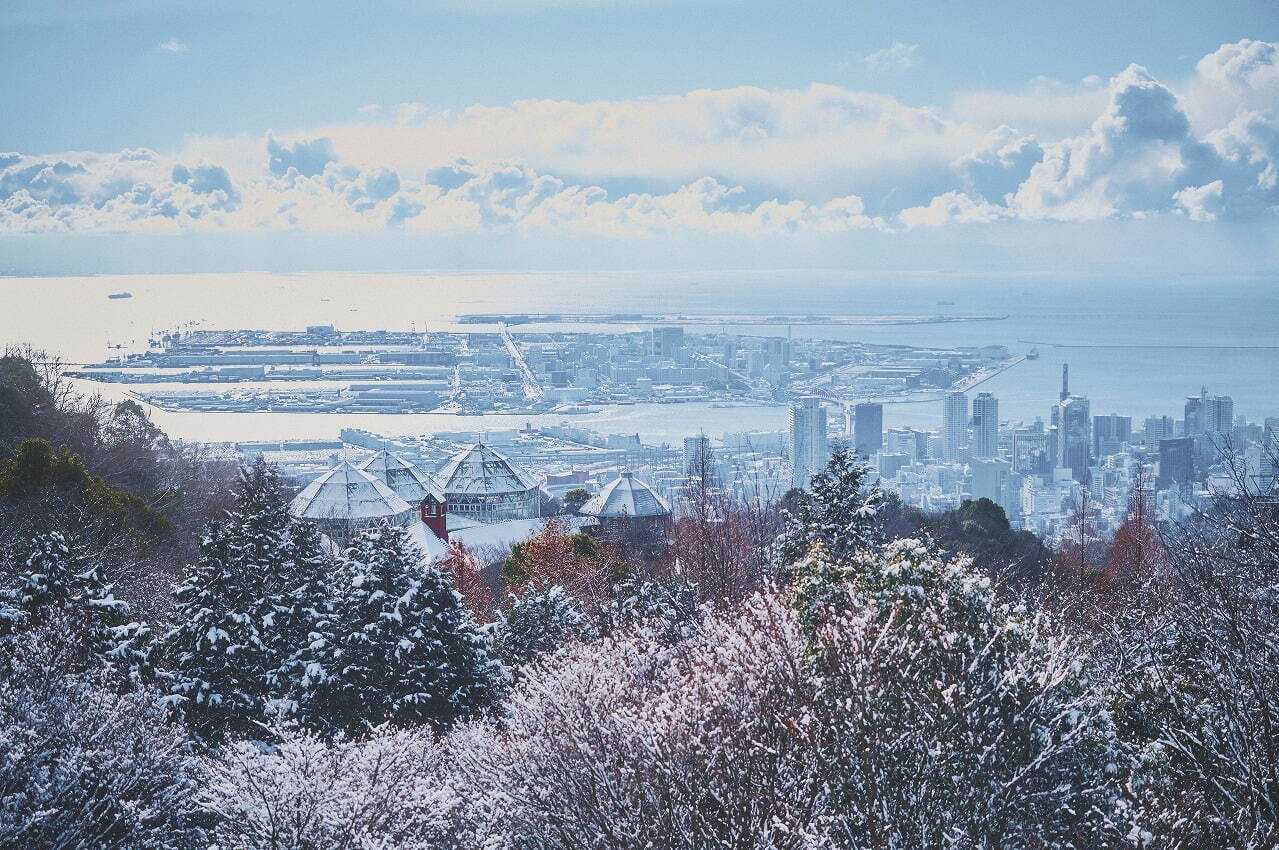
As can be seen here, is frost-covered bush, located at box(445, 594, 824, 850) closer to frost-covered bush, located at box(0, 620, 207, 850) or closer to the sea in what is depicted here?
frost-covered bush, located at box(0, 620, 207, 850)

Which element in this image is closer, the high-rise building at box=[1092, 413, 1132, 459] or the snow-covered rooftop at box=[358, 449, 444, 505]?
the snow-covered rooftop at box=[358, 449, 444, 505]

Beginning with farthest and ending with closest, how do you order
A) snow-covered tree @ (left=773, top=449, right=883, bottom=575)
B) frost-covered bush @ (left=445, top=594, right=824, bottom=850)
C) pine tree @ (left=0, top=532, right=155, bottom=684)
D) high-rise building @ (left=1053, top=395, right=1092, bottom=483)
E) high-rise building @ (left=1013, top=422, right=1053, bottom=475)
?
high-rise building @ (left=1053, top=395, right=1092, bottom=483)
high-rise building @ (left=1013, top=422, right=1053, bottom=475)
snow-covered tree @ (left=773, top=449, right=883, bottom=575)
pine tree @ (left=0, top=532, right=155, bottom=684)
frost-covered bush @ (left=445, top=594, right=824, bottom=850)

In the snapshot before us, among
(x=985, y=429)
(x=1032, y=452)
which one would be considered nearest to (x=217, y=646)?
(x=1032, y=452)

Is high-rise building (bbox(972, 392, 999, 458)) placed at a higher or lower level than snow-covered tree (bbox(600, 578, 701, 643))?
lower

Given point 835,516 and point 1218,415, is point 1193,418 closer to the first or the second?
point 1218,415

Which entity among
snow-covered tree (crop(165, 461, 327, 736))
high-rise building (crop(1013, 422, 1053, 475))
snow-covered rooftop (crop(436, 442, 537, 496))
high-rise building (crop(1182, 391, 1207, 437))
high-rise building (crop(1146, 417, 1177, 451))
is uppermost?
snow-covered tree (crop(165, 461, 327, 736))

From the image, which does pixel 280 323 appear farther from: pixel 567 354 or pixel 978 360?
pixel 978 360

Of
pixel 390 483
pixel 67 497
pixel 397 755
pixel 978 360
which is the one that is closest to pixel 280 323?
pixel 978 360

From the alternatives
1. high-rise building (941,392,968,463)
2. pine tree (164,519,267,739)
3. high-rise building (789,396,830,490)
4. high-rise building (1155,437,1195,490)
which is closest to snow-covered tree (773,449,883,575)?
pine tree (164,519,267,739)
